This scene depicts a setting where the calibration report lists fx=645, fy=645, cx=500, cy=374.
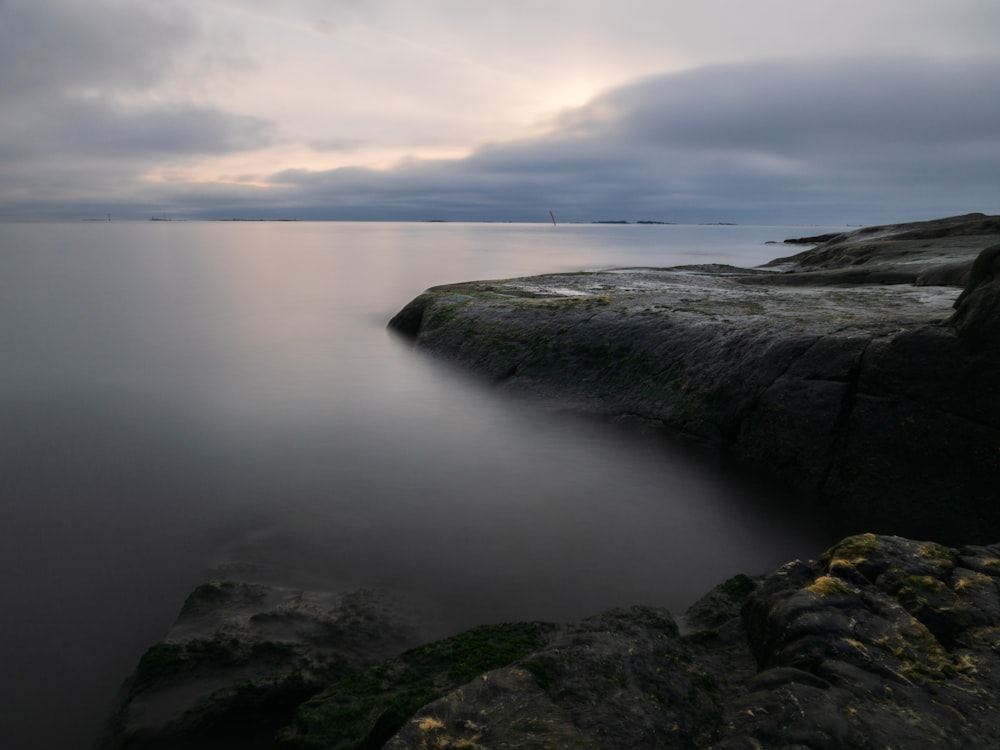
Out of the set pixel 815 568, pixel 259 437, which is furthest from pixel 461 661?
pixel 259 437

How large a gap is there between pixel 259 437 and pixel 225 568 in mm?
3660

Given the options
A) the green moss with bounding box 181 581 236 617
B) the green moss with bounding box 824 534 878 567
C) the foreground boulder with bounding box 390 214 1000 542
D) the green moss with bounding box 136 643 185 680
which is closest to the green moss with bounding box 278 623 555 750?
the green moss with bounding box 136 643 185 680

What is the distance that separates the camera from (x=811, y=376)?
7.04 meters

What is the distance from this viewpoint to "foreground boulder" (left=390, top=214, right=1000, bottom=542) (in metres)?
5.98

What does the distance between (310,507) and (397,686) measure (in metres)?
3.31

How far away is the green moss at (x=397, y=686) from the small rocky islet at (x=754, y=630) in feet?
0.04

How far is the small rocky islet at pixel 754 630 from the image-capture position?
2.69 meters

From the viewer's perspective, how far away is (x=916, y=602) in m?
3.40

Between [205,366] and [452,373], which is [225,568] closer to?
[452,373]

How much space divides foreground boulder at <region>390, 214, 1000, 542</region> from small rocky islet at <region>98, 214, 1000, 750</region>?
0.08 ft

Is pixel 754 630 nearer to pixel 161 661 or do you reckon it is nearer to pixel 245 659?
pixel 245 659

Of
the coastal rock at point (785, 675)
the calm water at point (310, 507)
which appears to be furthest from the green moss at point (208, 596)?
the coastal rock at point (785, 675)

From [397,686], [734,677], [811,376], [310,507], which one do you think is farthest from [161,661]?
[811,376]

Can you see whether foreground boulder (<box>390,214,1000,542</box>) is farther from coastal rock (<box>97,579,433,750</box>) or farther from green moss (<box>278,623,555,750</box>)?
coastal rock (<box>97,579,433,750</box>)
